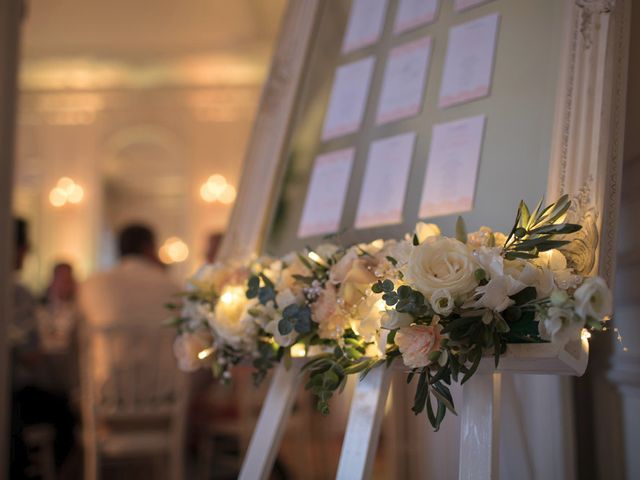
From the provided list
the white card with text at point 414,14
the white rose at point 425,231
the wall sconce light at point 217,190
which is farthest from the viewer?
the wall sconce light at point 217,190

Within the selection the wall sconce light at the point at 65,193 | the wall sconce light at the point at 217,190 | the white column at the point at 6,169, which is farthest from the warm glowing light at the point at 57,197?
the white column at the point at 6,169

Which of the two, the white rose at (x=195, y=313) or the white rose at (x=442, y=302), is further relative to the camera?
the white rose at (x=195, y=313)

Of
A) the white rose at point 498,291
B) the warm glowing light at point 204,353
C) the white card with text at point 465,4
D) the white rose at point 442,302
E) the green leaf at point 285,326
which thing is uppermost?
the white card with text at point 465,4

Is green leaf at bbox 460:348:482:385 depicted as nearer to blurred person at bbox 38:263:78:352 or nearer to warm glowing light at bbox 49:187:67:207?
blurred person at bbox 38:263:78:352

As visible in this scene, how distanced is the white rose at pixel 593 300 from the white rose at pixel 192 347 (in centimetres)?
82

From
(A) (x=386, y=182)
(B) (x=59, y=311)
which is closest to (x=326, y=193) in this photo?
(A) (x=386, y=182)

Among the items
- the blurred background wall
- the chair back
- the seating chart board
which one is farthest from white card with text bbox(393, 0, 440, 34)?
the blurred background wall

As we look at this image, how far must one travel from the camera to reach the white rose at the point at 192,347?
4.75 feet

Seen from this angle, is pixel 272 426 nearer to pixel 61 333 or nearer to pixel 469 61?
pixel 469 61

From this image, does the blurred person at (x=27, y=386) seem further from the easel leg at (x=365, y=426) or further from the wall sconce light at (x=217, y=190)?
the wall sconce light at (x=217, y=190)

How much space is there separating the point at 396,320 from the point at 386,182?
0.45m

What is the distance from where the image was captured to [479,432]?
1.00 metres

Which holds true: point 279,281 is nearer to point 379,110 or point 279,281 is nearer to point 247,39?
point 379,110

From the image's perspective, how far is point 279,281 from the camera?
1286mm
